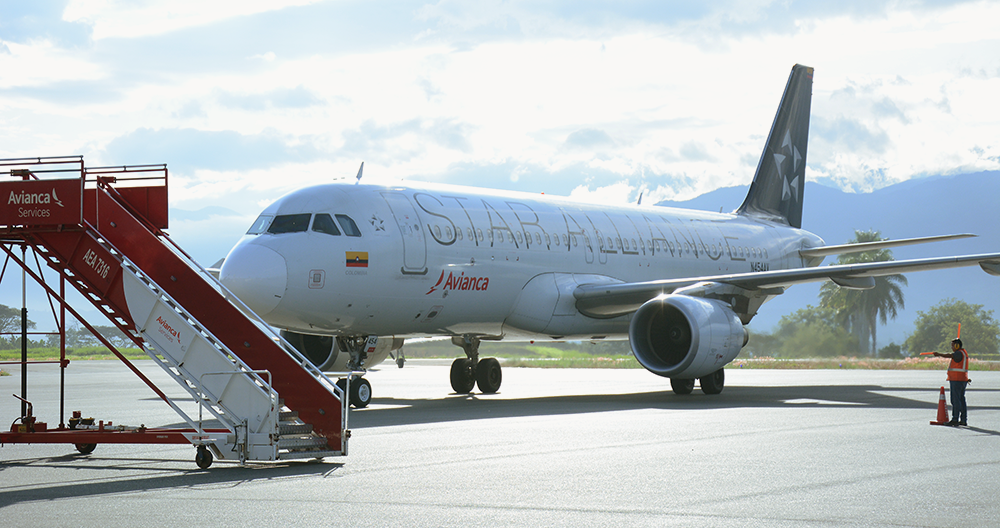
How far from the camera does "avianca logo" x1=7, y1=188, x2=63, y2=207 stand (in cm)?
993

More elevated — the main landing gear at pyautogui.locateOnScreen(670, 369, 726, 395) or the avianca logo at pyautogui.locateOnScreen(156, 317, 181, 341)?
the avianca logo at pyautogui.locateOnScreen(156, 317, 181, 341)

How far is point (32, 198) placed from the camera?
9984 millimetres

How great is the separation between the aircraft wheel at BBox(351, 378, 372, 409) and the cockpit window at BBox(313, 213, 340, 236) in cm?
235

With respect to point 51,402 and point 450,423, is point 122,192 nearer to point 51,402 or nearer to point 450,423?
point 450,423

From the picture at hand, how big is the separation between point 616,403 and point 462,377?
14.5 ft

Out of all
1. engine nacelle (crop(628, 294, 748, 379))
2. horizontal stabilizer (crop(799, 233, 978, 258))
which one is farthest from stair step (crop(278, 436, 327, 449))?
horizontal stabilizer (crop(799, 233, 978, 258))

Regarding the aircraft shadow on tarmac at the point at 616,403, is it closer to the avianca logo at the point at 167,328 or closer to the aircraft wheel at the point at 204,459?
the avianca logo at the point at 167,328

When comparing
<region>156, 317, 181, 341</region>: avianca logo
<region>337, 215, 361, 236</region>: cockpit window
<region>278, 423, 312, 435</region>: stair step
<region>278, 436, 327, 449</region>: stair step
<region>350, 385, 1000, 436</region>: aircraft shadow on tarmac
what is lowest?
<region>350, 385, 1000, 436</region>: aircraft shadow on tarmac

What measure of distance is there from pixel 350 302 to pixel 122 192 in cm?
540

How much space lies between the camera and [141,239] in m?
10.2

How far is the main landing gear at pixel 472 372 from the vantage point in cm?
2086

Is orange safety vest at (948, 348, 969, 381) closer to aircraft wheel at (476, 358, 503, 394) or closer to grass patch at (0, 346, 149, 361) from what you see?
aircraft wheel at (476, 358, 503, 394)

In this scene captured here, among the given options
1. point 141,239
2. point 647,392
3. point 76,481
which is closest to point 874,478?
point 76,481

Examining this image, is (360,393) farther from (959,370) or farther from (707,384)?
(959,370)
